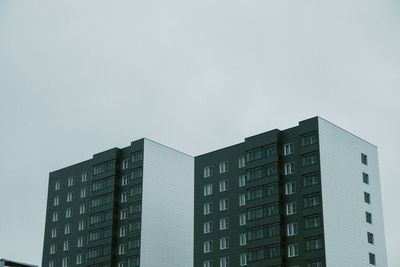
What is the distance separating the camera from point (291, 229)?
10912 cm

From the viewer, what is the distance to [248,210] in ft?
379

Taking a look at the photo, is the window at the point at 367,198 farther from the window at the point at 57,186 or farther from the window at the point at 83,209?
the window at the point at 57,186

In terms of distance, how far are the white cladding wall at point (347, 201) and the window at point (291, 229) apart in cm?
584

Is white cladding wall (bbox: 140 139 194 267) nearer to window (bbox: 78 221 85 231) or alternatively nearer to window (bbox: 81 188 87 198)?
window (bbox: 78 221 85 231)

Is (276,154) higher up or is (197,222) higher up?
(276,154)

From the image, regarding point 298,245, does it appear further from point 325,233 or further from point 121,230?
point 121,230

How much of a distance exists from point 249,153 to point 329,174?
1576 centimetres

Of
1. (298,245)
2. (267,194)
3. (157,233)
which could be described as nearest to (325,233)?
(298,245)

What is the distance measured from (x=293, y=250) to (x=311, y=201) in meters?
8.01

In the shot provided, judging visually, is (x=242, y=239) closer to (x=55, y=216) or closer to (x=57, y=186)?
(x=55, y=216)

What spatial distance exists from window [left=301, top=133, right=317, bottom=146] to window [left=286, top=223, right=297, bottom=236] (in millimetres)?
12860

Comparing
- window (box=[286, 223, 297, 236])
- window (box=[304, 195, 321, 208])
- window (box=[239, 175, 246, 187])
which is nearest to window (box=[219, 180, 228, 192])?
window (box=[239, 175, 246, 187])

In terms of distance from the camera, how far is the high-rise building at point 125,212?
13238 centimetres

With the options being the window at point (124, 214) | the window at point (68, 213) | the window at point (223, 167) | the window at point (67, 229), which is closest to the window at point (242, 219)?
the window at point (223, 167)
